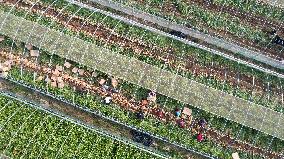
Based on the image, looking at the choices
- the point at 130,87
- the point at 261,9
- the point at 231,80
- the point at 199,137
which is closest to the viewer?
the point at 199,137

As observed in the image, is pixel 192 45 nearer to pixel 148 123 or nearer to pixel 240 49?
pixel 240 49

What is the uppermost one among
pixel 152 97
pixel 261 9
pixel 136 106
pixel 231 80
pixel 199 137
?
pixel 261 9

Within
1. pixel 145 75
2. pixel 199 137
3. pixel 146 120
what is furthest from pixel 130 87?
pixel 199 137

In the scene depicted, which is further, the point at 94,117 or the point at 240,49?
the point at 240,49

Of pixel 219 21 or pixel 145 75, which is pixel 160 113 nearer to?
pixel 145 75

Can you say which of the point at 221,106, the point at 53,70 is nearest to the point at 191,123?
the point at 221,106

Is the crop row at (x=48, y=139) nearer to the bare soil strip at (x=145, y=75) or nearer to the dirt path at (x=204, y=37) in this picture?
the bare soil strip at (x=145, y=75)

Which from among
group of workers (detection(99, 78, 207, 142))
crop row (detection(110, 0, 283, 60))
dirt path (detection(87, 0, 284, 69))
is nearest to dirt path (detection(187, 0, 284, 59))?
crop row (detection(110, 0, 283, 60))
